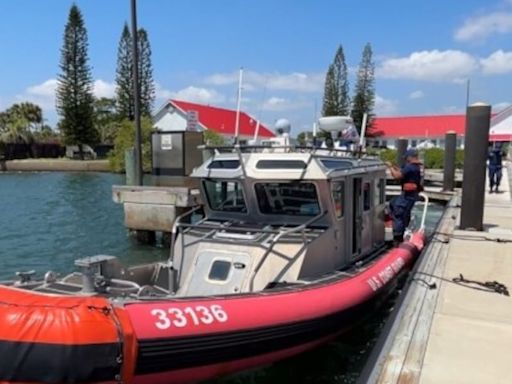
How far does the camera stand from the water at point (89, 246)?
20.0ft

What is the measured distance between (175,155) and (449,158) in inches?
454

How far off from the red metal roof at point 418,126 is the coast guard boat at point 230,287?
5785 centimetres

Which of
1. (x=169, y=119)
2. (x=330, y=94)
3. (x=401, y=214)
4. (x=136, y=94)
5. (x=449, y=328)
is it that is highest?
(x=330, y=94)

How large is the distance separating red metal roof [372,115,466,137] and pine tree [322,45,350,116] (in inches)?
384

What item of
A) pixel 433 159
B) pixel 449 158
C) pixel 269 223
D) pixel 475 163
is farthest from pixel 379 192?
pixel 433 159

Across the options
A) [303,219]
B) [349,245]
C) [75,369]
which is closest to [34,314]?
[75,369]

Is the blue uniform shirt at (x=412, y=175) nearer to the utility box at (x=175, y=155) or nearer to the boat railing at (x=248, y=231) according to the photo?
the boat railing at (x=248, y=231)

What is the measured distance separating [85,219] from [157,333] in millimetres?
15007

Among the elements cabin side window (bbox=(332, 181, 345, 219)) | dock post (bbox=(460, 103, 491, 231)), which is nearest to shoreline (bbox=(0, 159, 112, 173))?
dock post (bbox=(460, 103, 491, 231))

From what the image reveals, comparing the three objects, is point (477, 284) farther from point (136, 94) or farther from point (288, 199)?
point (136, 94)

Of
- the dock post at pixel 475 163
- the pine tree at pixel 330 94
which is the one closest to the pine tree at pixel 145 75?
the pine tree at pixel 330 94

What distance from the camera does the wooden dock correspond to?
4164mm

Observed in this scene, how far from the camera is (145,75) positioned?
53.8 m

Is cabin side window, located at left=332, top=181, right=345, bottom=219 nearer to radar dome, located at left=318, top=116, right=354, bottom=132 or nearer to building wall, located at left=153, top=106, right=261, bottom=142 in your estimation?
radar dome, located at left=318, top=116, right=354, bottom=132
